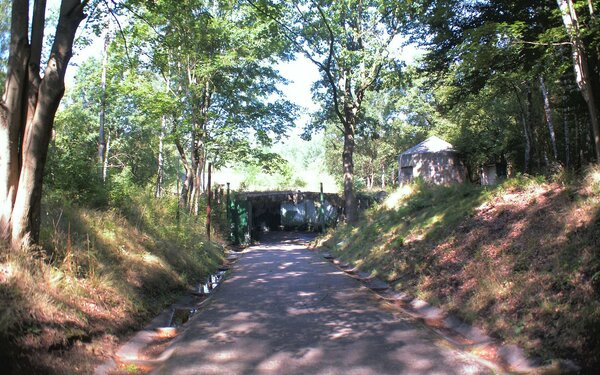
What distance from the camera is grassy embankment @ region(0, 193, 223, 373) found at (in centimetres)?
487

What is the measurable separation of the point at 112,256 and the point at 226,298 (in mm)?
2404

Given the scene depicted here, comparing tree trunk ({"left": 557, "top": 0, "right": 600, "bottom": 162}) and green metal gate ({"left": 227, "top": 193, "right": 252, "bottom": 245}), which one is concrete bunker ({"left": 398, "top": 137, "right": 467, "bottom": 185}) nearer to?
green metal gate ({"left": 227, "top": 193, "right": 252, "bottom": 245})

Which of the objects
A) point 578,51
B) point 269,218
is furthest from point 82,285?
point 269,218

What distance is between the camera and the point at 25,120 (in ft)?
21.5

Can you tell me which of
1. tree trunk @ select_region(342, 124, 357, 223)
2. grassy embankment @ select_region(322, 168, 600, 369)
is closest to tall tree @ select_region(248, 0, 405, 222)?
tree trunk @ select_region(342, 124, 357, 223)

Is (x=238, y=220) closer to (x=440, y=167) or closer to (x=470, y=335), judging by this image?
(x=440, y=167)

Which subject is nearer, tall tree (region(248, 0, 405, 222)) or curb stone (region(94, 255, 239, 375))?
curb stone (region(94, 255, 239, 375))

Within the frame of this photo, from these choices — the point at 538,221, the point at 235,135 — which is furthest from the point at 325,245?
the point at 538,221

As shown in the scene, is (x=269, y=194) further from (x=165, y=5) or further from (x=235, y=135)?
(x=165, y=5)

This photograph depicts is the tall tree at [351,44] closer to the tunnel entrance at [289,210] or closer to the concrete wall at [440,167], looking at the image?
the concrete wall at [440,167]

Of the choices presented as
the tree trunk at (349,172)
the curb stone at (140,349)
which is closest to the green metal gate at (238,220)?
the tree trunk at (349,172)

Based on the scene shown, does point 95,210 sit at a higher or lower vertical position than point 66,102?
lower

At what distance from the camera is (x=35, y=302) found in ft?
17.7

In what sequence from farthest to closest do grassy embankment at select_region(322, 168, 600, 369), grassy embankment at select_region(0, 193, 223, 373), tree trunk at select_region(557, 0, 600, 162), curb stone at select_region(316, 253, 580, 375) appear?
tree trunk at select_region(557, 0, 600, 162), grassy embankment at select_region(322, 168, 600, 369), grassy embankment at select_region(0, 193, 223, 373), curb stone at select_region(316, 253, 580, 375)
